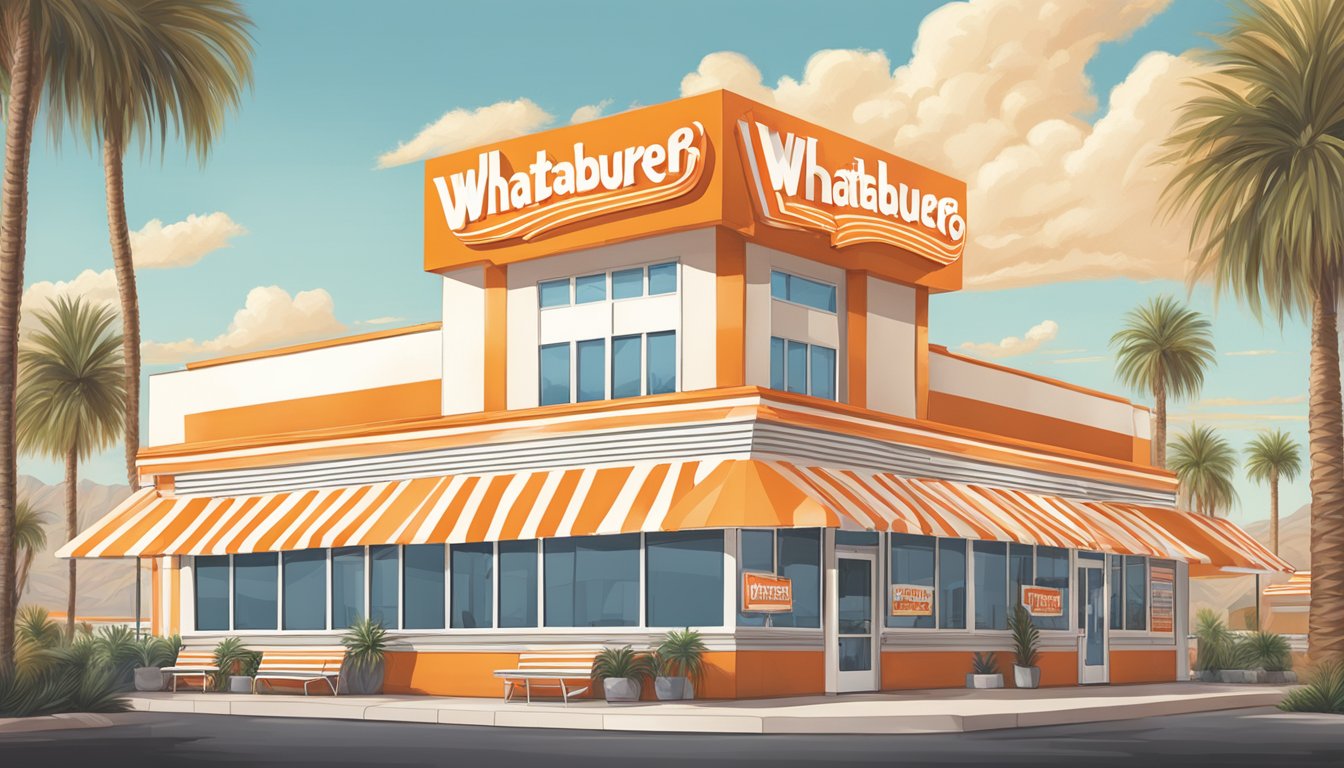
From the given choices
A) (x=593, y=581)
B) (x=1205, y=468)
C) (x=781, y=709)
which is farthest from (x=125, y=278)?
(x=1205, y=468)

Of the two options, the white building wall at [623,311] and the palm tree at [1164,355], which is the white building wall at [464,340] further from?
the palm tree at [1164,355]

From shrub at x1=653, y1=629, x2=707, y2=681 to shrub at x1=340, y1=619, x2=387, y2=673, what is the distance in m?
6.47

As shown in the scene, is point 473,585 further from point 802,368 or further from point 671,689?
point 802,368

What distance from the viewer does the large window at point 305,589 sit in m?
33.4

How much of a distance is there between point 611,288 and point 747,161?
370 cm

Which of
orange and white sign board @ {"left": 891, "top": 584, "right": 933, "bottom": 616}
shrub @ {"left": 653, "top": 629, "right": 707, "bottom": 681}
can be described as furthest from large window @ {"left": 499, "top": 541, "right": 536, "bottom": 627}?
orange and white sign board @ {"left": 891, "top": 584, "right": 933, "bottom": 616}

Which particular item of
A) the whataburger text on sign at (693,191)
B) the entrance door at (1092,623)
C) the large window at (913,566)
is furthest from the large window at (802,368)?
the entrance door at (1092,623)

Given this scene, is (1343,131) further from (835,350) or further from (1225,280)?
(835,350)

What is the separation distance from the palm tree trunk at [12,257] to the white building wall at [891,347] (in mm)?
15559

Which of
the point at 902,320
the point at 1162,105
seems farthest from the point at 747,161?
the point at 1162,105

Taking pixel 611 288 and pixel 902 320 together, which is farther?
pixel 902 320

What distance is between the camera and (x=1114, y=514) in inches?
1457

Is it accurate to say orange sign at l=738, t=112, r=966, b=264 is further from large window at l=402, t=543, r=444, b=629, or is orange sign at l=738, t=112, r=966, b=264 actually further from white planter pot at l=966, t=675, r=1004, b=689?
large window at l=402, t=543, r=444, b=629

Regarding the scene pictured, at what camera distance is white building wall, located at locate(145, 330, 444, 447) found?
34.8 m
